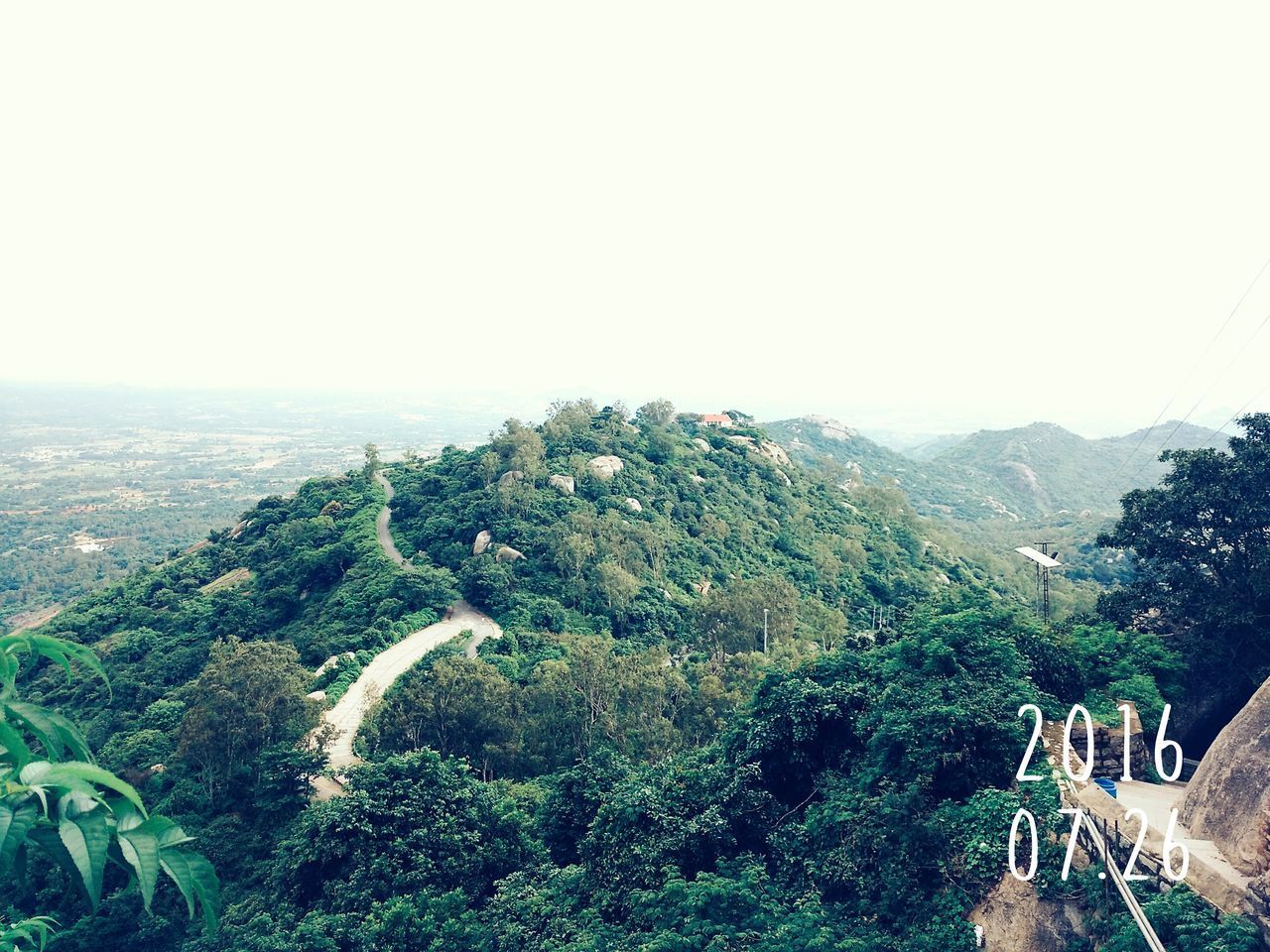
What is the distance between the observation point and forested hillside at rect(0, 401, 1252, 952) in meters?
13.8

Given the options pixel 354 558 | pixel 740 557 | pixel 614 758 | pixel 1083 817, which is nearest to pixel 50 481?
pixel 354 558

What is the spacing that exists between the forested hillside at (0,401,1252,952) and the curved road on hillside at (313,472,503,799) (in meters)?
0.74

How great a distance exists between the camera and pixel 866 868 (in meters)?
13.8

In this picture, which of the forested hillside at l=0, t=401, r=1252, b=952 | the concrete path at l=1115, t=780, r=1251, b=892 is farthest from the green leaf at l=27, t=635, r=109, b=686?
the concrete path at l=1115, t=780, r=1251, b=892

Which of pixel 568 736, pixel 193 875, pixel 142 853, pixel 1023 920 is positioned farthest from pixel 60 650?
pixel 568 736

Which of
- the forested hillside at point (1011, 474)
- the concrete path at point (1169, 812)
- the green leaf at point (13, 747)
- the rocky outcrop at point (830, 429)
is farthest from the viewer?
the rocky outcrop at point (830, 429)

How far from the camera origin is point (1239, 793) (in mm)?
11922

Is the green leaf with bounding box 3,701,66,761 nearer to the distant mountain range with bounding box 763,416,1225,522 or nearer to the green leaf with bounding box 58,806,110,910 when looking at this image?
the green leaf with bounding box 58,806,110,910

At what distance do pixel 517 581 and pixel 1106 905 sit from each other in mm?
29656

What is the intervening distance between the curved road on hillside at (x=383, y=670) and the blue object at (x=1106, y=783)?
18123 millimetres

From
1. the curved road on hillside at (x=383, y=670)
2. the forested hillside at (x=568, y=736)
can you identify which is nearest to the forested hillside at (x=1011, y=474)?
the forested hillside at (x=568, y=736)

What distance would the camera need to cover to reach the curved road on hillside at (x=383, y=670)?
80.1ft

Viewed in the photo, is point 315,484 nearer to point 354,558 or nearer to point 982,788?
point 354,558

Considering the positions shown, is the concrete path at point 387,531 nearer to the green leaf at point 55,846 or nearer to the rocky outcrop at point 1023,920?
the rocky outcrop at point 1023,920
